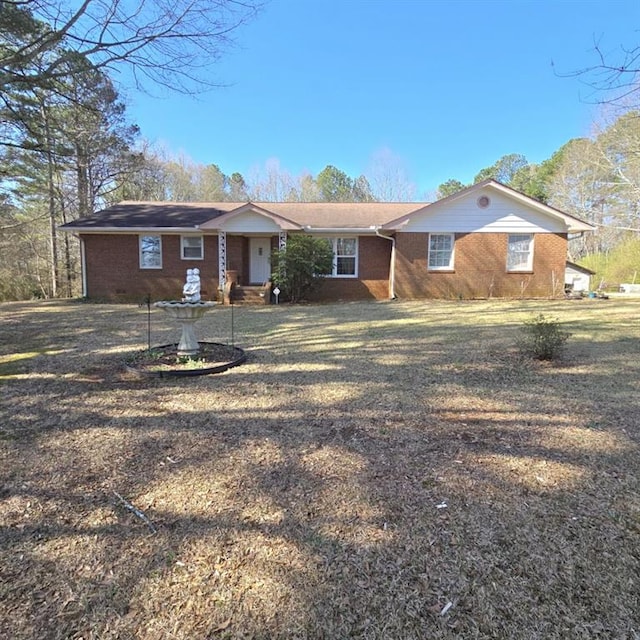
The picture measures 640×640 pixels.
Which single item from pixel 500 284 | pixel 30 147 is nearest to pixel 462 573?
pixel 30 147

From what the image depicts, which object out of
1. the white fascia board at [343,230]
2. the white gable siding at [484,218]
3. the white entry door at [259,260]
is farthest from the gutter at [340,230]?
the white entry door at [259,260]

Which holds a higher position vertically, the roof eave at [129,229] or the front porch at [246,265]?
the roof eave at [129,229]

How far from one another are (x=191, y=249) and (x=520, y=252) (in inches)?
479

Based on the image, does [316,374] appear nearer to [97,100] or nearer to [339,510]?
[339,510]

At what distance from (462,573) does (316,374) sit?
3.76 m

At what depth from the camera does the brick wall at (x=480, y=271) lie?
15.6 meters

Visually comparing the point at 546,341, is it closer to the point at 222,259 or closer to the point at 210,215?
the point at 222,259

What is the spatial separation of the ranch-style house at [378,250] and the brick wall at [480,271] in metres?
0.04

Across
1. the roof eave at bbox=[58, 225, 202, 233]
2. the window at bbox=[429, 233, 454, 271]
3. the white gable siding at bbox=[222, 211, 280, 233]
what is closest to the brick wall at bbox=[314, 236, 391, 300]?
the window at bbox=[429, 233, 454, 271]

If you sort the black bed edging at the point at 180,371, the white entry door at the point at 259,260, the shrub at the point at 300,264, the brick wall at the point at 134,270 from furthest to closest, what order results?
1. the white entry door at the point at 259,260
2. the brick wall at the point at 134,270
3. the shrub at the point at 300,264
4. the black bed edging at the point at 180,371

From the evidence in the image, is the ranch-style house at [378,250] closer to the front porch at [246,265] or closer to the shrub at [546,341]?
the front porch at [246,265]

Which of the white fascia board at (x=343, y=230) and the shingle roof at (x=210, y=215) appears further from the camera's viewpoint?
the shingle roof at (x=210, y=215)

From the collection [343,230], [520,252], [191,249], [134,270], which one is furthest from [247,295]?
[520,252]

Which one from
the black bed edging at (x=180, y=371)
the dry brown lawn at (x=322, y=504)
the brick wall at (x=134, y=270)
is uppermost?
the brick wall at (x=134, y=270)
